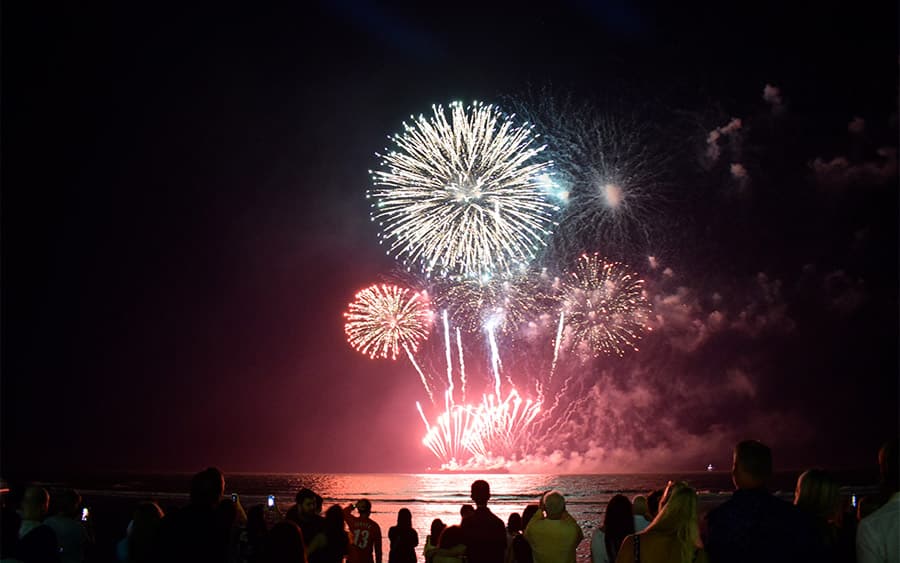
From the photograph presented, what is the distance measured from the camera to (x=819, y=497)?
6.20 metres

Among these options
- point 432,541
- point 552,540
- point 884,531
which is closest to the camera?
point 884,531

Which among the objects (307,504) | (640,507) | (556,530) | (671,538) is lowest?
(556,530)

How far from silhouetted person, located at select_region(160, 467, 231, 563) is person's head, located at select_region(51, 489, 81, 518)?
3.00 m

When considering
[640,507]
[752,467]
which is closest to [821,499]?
[752,467]

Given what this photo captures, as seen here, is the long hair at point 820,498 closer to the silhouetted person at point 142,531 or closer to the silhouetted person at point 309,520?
the silhouetted person at point 309,520

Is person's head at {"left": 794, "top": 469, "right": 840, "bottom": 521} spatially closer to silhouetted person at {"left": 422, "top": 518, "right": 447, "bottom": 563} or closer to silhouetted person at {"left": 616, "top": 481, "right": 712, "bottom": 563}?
silhouetted person at {"left": 616, "top": 481, "right": 712, "bottom": 563}

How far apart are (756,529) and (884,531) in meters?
0.75

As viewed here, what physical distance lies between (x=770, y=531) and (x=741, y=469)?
0.41 metres

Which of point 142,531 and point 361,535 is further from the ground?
point 142,531

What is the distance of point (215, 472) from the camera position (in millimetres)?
7480

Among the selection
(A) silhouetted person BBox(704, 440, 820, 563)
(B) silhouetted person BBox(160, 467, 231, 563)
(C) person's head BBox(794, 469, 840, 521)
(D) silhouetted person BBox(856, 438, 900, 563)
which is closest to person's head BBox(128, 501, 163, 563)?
(B) silhouetted person BBox(160, 467, 231, 563)

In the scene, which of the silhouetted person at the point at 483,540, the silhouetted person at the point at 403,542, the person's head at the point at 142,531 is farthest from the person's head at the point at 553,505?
the person's head at the point at 142,531

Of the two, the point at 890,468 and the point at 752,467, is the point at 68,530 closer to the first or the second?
the point at 752,467

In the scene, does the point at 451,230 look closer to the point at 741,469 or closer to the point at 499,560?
the point at 499,560
